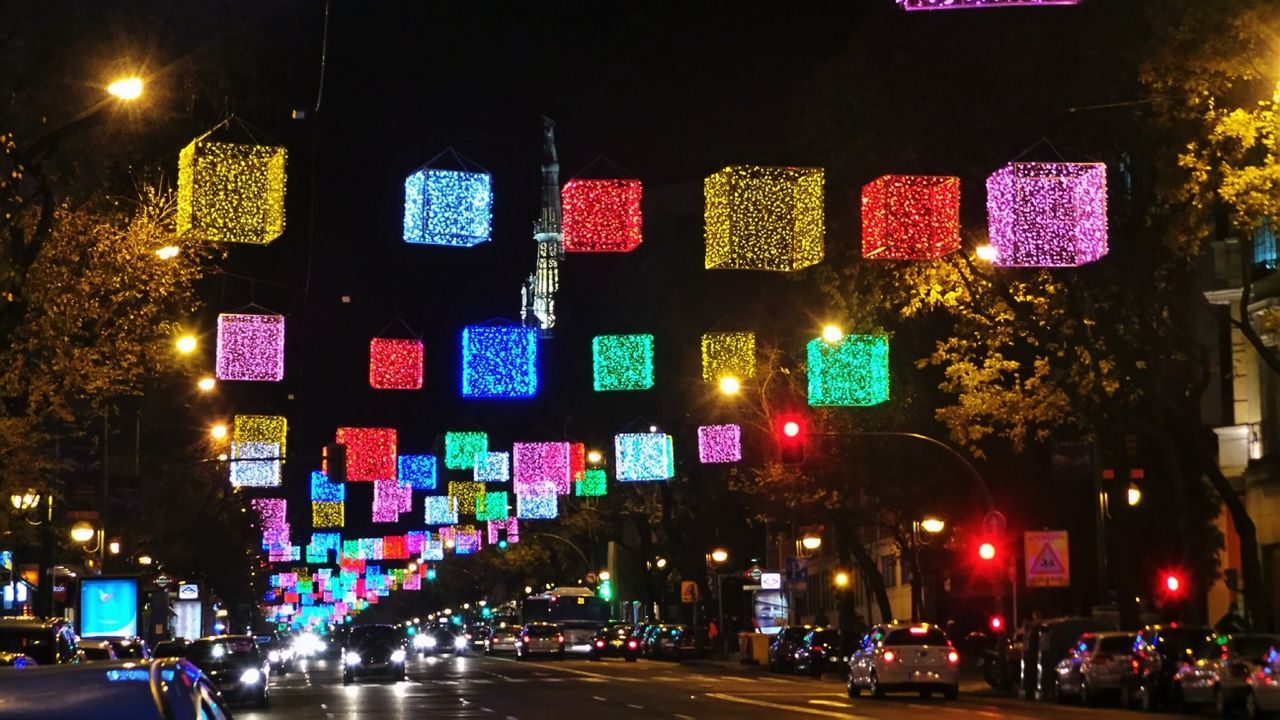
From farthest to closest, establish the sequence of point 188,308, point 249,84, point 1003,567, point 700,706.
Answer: point 1003,567
point 188,308
point 700,706
point 249,84

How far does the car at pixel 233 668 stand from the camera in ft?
124

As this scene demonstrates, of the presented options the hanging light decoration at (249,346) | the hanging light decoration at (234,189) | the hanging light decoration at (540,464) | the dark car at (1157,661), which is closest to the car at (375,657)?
the hanging light decoration at (540,464)

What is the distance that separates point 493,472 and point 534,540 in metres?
35.0

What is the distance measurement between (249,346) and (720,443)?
23.6m

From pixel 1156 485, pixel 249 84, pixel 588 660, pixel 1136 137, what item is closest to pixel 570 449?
pixel 588 660

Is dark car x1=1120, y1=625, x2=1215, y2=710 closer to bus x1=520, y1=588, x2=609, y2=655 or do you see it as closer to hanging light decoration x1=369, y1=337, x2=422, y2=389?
hanging light decoration x1=369, y1=337, x2=422, y2=389

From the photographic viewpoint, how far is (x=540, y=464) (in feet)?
231

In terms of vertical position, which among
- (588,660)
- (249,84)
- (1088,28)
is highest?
(1088,28)

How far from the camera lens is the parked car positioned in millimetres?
40244

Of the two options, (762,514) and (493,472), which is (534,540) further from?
(762,514)

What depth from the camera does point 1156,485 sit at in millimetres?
56438

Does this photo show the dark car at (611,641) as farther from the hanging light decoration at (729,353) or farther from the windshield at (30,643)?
the windshield at (30,643)

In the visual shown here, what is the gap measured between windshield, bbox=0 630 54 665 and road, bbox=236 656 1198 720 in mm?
8414

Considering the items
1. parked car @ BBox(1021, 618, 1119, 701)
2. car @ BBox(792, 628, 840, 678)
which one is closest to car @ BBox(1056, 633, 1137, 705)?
parked car @ BBox(1021, 618, 1119, 701)
